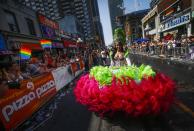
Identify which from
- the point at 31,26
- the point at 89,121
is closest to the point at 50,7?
the point at 31,26

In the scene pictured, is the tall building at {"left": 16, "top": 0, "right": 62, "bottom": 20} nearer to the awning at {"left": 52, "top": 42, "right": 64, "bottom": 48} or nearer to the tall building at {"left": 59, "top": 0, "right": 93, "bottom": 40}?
the tall building at {"left": 59, "top": 0, "right": 93, "bottom": 40}

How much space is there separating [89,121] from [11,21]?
56.9ft

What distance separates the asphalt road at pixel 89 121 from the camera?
14.1 ft

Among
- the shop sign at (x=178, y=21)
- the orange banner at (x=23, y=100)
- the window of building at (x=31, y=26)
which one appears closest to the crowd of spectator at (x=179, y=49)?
the shop sign at (x=178, y=21)

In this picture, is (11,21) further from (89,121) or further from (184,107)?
(184,107)

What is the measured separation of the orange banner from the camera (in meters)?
5.73

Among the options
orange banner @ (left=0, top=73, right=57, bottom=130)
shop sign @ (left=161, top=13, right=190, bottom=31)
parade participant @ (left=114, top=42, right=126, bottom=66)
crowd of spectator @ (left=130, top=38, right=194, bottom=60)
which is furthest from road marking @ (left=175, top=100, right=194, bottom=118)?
shop sign @ (left=161, top=13, right=190, bottom=31)

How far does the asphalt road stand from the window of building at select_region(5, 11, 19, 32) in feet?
45.0

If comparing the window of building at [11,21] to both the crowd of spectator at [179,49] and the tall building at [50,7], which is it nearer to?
the crowd of spectator at [179,49]

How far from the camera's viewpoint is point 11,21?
67.1 feet

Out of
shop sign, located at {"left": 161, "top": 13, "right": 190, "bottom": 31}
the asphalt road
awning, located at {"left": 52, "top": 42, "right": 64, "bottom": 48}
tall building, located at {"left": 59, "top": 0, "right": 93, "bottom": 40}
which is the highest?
tall building, located at {"left": 59, "top": 0, "right": 93, "bottom": 40}

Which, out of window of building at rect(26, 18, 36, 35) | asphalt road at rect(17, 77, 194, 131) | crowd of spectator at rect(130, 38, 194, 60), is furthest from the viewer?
window of building at rect(26, 18, 36, 35)

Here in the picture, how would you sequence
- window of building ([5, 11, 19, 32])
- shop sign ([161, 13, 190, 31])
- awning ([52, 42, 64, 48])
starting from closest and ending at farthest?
window of building ([5, 11, 19, 32]) < shop sign ([161, 13, 190, 31]) < awning ([52, 42, 64, 48])

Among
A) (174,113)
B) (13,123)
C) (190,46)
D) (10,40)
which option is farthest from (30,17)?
(174,113)
